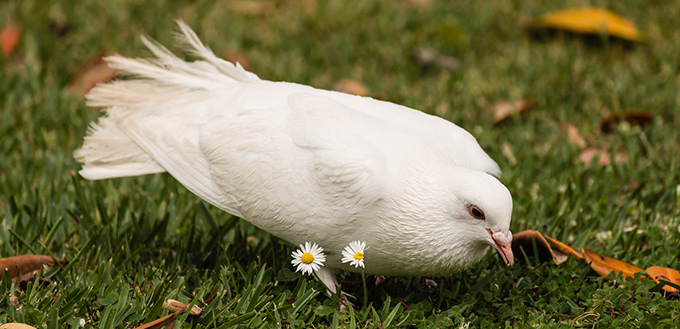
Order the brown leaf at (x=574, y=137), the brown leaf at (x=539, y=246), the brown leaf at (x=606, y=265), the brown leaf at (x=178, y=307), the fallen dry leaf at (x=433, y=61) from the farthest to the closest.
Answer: the fallen dry leaf at (x=433, y=61) < the brown leaf at (x=574, y=137) < the brown leaf at (x=539, y=246) < the brown leaf at (x=606, y=265) < the brown leaf at (x=178, y=307)

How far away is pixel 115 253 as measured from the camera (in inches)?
131

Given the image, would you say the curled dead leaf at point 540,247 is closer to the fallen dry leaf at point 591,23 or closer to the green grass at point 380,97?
the green grass at point 380,97

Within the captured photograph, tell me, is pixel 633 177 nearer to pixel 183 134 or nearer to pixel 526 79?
pixel 526 79

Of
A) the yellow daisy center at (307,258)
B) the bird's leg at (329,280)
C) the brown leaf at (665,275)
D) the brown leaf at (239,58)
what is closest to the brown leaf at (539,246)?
the brown leaf at (665,275)

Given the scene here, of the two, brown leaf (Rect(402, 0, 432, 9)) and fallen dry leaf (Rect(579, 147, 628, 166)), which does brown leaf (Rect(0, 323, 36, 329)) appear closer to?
fallen dry leaf (Rect(579, 147, 628, 166))

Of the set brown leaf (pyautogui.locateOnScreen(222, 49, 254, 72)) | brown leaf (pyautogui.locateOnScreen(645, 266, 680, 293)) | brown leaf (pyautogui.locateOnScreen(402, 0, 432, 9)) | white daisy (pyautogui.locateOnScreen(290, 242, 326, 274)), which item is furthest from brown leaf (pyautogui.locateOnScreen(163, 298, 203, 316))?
brown leaf (pyautogui.locateOnScreen(402, 0, 432, 9))

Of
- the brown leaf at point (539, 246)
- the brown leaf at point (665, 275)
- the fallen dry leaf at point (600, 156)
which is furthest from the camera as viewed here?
the fallen dry leaf at point (600, 156)

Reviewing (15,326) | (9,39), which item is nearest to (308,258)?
Result: (15,326)

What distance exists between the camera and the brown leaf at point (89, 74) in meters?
4.93

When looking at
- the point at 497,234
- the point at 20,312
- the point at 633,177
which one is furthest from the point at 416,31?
the point at 20,312

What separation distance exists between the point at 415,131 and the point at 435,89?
2.16 m

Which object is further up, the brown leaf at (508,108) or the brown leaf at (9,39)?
the brown leaf at (9,39)

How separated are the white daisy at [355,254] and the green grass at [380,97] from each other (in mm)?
266

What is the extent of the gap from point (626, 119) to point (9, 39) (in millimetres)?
4108
